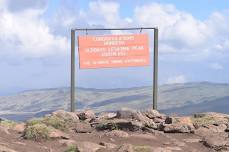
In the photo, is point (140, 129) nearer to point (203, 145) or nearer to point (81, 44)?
point (203, 145)

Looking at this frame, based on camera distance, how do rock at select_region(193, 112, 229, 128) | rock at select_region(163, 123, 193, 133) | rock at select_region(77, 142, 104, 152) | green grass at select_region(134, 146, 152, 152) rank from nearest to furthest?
green grass at select_region(134, 146, 152, 152) < rock at select_region(77, 142, 104, 152) < rock at select_region(163, 123, 193, 133) < rock at select_region(193, 112, 229, 128)

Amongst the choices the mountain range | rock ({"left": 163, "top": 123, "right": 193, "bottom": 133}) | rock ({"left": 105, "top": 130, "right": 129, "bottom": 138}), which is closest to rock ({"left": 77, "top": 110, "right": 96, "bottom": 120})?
rock ({"left": 105, "top": 130, "right": 129, "bottom": 138})

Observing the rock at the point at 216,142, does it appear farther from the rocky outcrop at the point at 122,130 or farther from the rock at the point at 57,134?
the rock at the point at 57,134

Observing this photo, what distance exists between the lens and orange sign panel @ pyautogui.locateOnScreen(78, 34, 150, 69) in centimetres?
2353

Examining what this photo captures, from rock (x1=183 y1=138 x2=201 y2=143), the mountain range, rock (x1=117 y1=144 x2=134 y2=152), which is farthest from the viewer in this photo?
the mountain range

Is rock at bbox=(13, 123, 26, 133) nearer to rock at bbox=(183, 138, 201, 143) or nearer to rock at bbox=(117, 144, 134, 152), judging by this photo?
rock at bbox=(117, 144, 134, 152)

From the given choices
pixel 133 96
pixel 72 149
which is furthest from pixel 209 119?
pixel 133 96

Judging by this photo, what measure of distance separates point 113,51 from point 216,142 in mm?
7114

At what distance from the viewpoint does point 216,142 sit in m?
17.5

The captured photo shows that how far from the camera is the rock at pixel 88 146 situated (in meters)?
15.8

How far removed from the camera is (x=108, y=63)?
23.6m

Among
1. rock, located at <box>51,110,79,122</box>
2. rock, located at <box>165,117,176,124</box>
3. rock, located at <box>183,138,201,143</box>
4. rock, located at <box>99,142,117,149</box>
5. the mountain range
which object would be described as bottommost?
the mountain range

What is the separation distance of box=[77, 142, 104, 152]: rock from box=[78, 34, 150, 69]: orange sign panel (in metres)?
7.46

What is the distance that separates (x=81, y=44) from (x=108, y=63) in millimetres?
1182
